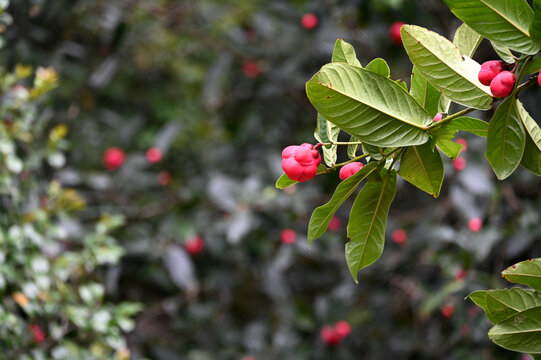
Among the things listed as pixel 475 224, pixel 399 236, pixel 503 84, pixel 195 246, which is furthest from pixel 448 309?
pixel 503 84

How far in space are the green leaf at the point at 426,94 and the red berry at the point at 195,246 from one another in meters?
1.75

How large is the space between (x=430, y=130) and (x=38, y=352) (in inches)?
41.7

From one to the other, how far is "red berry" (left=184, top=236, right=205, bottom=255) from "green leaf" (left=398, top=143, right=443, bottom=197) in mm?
1730

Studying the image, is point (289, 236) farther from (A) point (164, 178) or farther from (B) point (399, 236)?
(A) point (164, 178)

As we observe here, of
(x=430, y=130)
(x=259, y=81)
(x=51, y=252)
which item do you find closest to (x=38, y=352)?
→ (x=51, y=252)

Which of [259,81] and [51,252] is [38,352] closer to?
[51,252]

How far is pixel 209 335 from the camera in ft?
8.02

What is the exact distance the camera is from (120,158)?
2.42 m

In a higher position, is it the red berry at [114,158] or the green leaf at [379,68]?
the green leaf at [379,68]

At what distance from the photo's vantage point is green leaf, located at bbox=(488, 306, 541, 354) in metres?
0.58

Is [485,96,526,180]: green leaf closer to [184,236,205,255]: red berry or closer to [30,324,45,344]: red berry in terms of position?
[30,324,45,344]: red berry

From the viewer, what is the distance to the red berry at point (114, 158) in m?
2.41

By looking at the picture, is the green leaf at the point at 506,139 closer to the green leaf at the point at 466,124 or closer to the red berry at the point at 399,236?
the green leaf at the point at 466,124

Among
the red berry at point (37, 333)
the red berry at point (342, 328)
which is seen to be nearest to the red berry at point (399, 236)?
the red berry at point (342, 328)
